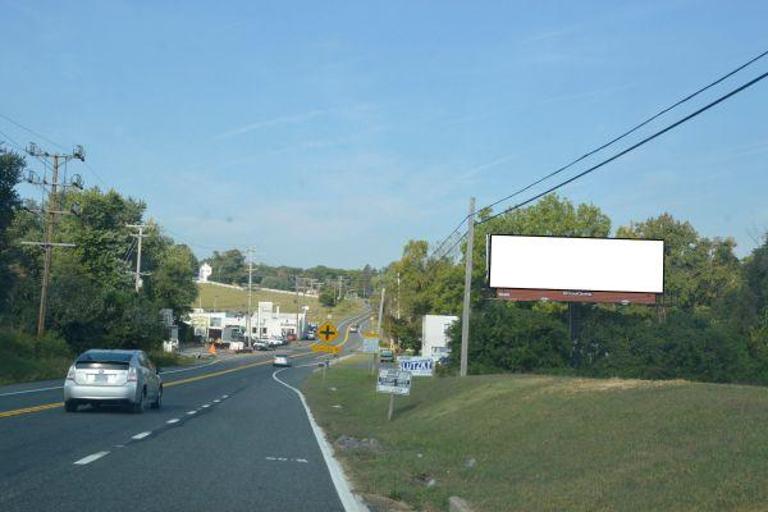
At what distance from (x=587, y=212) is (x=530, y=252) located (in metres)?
24.8

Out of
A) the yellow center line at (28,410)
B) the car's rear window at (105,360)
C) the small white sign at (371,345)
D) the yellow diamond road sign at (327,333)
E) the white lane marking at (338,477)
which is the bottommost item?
the yellow center line at (28,410)

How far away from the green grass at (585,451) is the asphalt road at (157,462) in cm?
128

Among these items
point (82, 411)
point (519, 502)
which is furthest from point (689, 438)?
point (82, 411)

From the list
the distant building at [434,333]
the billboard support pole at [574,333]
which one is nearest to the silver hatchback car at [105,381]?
the billboard support pole at [574,333]

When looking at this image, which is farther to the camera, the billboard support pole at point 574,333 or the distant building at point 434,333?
the distant building at point 434,333

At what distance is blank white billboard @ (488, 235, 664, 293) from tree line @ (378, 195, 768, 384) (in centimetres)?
231

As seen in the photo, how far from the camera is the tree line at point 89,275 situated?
61.5 metres

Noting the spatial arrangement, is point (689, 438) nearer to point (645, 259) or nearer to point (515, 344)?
point (515, 344)

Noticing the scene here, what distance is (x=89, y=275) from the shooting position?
87000mm

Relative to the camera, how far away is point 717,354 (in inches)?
1729

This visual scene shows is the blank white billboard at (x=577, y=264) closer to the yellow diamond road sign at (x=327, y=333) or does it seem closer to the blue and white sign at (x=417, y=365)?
the yellow diamond road sign at (x=327, y=333)

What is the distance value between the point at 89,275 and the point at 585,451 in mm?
78832

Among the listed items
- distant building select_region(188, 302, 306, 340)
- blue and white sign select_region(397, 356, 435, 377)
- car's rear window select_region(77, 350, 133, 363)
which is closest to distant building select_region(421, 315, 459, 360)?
blue and white sign select_region(397, 356, 435, 377)

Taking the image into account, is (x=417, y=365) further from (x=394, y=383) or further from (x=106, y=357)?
(x=106, y=357)
